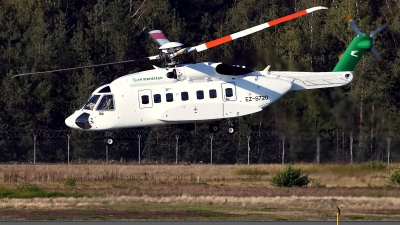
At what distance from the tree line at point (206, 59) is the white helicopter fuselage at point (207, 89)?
266 cm

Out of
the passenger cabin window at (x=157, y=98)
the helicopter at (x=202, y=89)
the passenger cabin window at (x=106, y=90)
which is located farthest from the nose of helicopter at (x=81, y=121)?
the passenger cabin window at (x=157, y=98)

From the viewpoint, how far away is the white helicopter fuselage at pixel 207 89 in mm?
42094

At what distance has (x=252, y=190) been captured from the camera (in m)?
42.5

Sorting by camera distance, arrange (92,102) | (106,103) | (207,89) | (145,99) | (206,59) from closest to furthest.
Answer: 1. (207,89)
2. (145,99)
3. (106,103)
4. (92,102)
5. (206,59)

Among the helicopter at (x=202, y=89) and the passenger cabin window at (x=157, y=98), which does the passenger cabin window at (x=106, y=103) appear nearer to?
the helicopter at (x=202, y=89)

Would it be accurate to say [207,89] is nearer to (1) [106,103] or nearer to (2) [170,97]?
(2) [170,97]

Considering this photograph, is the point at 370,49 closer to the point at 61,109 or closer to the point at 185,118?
the point at 185,118

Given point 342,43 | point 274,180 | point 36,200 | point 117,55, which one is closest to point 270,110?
point 274,180

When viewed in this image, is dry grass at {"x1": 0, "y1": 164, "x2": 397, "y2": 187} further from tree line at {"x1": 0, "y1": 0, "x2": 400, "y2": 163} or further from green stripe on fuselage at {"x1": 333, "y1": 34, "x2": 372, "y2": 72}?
green stripe on fuselage at {"x1": 333, "y1": 34, "x2": 372, "y2": 72}

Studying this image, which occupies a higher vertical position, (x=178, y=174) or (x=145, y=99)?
(x=145, y=99)

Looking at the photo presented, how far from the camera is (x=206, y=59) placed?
56.6 meters

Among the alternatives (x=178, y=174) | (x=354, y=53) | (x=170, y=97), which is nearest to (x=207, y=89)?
(x=170, y=97)

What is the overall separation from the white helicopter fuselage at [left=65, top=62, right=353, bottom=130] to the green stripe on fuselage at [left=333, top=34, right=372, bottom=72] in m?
0.55

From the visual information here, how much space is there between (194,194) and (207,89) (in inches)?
177
